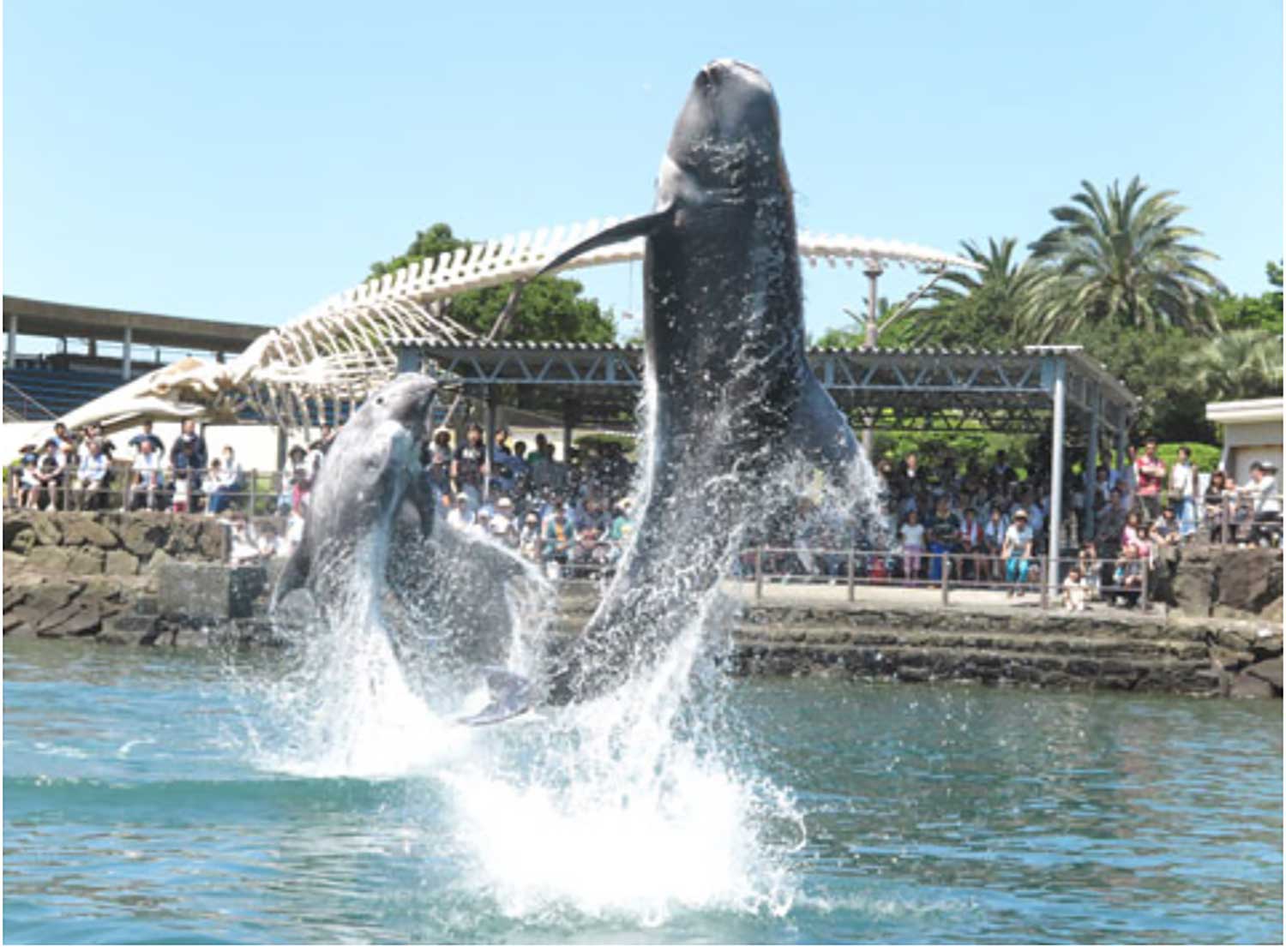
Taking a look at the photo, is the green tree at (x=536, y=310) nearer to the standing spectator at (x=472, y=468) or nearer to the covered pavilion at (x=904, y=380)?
the covered pavilion at (x=904, y=380)

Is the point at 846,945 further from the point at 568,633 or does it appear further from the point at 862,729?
the point at 568,633

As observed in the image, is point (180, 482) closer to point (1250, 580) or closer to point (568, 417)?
point (568, 417)

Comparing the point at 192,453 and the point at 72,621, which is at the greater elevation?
the point at 192,453

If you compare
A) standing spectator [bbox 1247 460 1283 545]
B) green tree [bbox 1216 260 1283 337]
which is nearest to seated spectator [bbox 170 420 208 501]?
standing spectator [bbox 1247 460 1283 545]

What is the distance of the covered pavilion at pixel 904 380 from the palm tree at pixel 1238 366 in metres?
13.8

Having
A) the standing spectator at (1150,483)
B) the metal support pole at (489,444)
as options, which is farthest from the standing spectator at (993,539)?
the metal support pole at (489,444)

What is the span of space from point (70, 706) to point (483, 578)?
18.8 ft

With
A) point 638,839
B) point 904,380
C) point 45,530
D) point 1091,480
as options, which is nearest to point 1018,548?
point 904,380

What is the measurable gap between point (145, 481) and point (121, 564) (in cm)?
158

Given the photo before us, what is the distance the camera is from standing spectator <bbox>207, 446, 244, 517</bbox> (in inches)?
1209

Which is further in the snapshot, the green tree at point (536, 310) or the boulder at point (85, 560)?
the green tree at point (536, 310)

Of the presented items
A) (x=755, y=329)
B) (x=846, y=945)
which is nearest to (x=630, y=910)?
(x=846, y=945)

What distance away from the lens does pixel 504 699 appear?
30.4 ft

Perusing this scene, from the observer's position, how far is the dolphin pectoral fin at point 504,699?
361 inches
